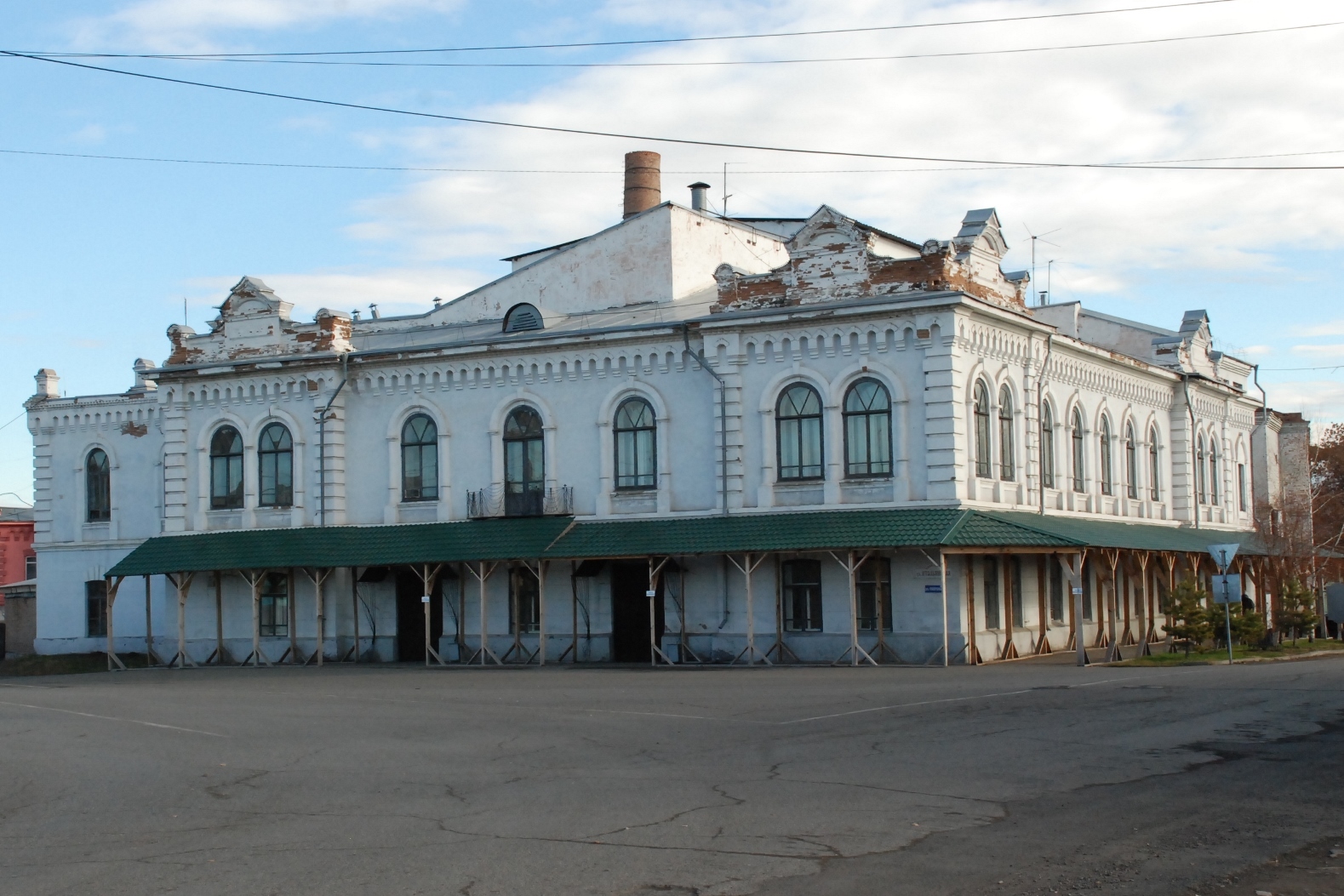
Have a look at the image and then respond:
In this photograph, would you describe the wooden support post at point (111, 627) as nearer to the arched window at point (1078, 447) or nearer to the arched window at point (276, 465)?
the arched window at point (276, 465)

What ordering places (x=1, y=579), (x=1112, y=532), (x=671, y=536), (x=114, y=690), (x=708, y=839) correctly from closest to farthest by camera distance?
1. (x=708, y=839)
2. (x=114, y=690)
3. (x=671, y=536)
4. (x=1112, y=532)
5. (x=1, y=579)

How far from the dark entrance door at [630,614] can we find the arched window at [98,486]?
60.6ft

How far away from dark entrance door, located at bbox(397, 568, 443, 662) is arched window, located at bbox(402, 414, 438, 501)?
200cm

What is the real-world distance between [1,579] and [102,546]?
23.5 metres

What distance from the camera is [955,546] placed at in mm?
29062

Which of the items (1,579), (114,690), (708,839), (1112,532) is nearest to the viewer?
(708,839)

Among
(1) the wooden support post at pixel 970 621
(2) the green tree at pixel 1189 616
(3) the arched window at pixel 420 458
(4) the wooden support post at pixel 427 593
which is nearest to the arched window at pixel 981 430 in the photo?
(1) the wooden support post at pixel 970 621

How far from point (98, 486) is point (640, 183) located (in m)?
19.0

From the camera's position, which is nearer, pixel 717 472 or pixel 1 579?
pixel 717 472

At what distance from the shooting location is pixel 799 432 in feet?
107

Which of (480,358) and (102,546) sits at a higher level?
(480,358)

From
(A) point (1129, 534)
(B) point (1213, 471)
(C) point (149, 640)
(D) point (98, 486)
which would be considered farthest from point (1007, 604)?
(D) point (98, 486)

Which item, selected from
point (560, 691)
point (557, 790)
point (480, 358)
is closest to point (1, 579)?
point (480, 358)

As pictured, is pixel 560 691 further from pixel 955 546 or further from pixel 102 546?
pixel 102 546
